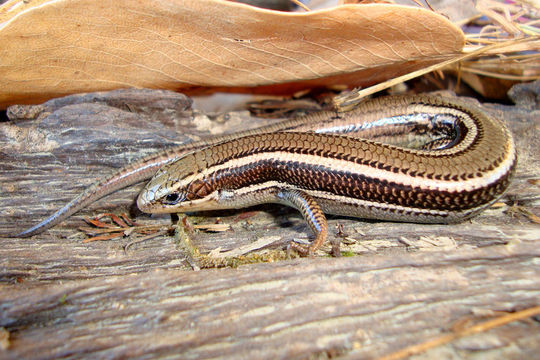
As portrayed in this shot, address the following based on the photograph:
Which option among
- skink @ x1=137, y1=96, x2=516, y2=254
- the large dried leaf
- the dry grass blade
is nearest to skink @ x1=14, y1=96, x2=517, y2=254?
skink @ x1=137, y1=96, x2=516, y2=254

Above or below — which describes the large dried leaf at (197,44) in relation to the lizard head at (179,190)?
above

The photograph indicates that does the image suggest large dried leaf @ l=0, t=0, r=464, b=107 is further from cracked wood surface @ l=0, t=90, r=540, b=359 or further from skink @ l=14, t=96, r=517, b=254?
cracked wood surface @ l=0, t=90, r=540, b=359

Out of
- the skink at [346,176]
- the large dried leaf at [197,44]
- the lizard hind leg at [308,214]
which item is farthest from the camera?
the skink at [346,176]

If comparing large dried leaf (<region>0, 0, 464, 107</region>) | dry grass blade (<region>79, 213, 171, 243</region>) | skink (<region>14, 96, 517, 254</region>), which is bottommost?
dry grass blade (<region>79, 213, 171, 243</region>)

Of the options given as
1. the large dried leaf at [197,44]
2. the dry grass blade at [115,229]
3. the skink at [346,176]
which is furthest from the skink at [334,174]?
the large dried leaf at [197,44]

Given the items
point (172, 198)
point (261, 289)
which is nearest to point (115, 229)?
point (172, 198)

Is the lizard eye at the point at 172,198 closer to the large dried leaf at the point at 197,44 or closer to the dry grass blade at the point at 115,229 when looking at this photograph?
the dry grass blade at the point at 115,229

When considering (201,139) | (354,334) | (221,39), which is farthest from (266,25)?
(354,334)

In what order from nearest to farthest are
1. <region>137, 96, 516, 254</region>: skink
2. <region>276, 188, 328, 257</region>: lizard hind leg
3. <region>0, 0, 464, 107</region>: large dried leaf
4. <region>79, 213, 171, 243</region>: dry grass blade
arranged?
<region>0, 0, 464, 107</region>: large dried leaf
<region>276, 188, 328, 257</region>: lizard hind leg
<region>137, 96, 516, 254</region>: skink
<region>79, 213, 171, 243</region>: dry grass blade

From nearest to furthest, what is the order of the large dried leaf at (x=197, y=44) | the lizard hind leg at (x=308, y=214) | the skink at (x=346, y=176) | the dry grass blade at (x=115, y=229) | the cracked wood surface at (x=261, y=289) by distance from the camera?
the cracked wood surface at (x=261, y=289), the large dried leaf at (x=197, y=44), the lizard hind leg at (x=308, y=214), the skink at (x=346, y=176), the dry grass blade at (x=115, y=229)
